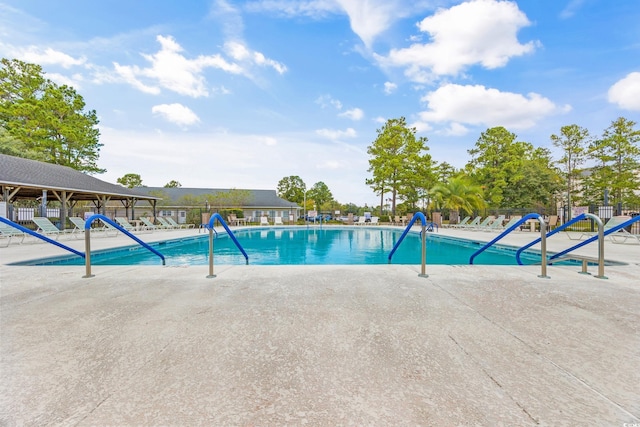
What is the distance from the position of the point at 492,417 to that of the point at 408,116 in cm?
2698

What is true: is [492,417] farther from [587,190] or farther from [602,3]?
[587,190]

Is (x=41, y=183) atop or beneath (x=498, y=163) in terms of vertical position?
beneath

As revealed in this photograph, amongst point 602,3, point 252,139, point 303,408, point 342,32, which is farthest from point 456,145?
point 303,408

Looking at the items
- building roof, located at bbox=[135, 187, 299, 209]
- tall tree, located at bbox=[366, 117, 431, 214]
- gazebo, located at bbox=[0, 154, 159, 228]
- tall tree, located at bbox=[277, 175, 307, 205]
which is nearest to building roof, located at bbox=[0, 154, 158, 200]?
gazebo, located at bbox=[0, 154, 159, 228]

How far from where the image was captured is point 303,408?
1265 mm

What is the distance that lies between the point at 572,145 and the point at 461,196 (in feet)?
30.2

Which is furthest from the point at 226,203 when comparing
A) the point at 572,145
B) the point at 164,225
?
the point at 572,145

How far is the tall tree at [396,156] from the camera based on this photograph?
25.3 m

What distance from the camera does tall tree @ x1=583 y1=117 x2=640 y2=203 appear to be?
19047mm

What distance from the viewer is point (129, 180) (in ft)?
151

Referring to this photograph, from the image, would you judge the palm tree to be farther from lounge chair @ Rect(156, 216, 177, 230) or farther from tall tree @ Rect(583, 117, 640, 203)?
lounge chair @ Rect(156, 216, 177, 230)

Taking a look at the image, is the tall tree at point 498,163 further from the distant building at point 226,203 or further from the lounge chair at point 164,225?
the lounge chair at point 164,225

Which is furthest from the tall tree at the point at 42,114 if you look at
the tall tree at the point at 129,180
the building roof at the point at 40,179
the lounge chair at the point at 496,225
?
the lounge chair at the point at 496,225

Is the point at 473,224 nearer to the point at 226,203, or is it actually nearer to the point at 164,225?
the point at 164,225
